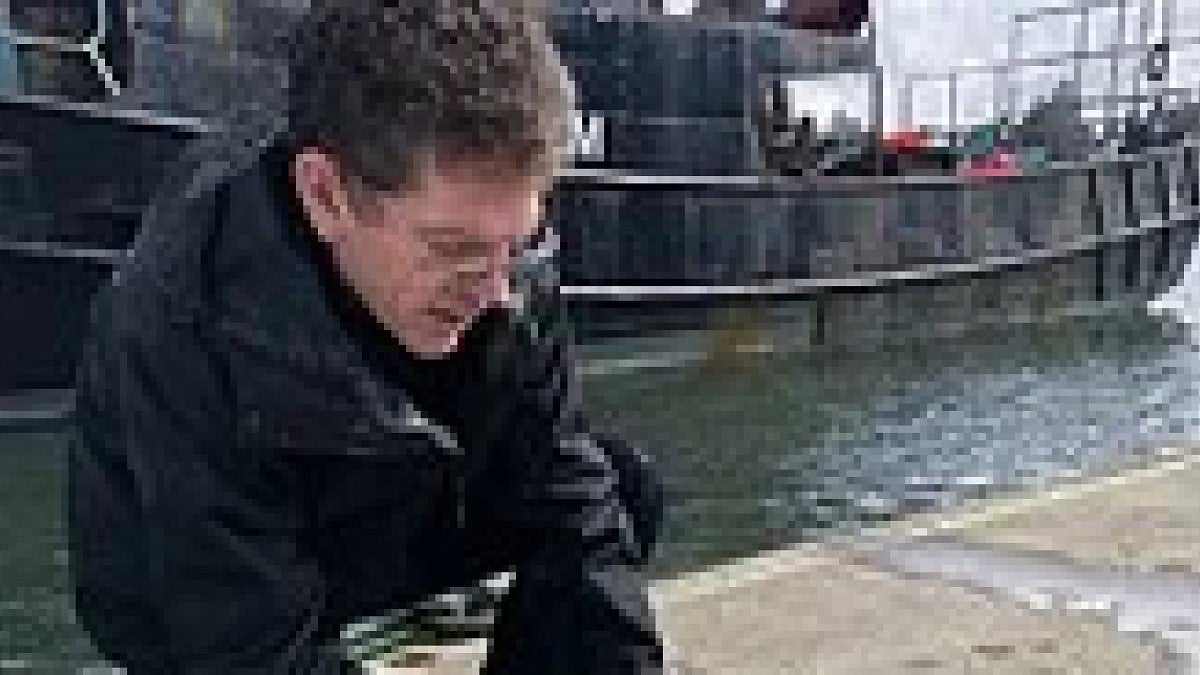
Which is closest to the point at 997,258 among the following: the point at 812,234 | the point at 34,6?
the point at 812,234

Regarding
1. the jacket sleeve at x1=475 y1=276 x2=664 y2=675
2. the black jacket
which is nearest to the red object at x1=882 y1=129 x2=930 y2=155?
the jacket sleeve at x1=475 y1=276 x2=664 y2=675

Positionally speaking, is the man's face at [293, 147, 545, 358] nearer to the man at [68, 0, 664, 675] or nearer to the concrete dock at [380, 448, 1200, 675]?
the man at [68, 0, 664, 675]

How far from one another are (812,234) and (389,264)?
10986 millimetres

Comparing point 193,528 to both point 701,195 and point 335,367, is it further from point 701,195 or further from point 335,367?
point 701,195

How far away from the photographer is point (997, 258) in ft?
44.9

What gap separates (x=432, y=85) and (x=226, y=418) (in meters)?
0.34

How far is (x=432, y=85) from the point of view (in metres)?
0.94

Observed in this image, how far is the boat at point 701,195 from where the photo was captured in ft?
26.5

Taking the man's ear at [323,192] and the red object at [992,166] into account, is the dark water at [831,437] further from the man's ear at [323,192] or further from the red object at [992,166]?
the man's ear at [323,192]

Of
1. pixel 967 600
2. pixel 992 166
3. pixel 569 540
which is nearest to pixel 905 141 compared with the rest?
pixel 992 166

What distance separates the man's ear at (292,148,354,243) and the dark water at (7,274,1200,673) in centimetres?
348

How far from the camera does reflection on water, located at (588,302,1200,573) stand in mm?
6230

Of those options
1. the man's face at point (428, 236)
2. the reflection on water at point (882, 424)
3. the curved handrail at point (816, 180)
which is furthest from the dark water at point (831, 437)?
the man's face at point (428, 236)

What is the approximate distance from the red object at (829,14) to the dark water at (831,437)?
5.00 metres
